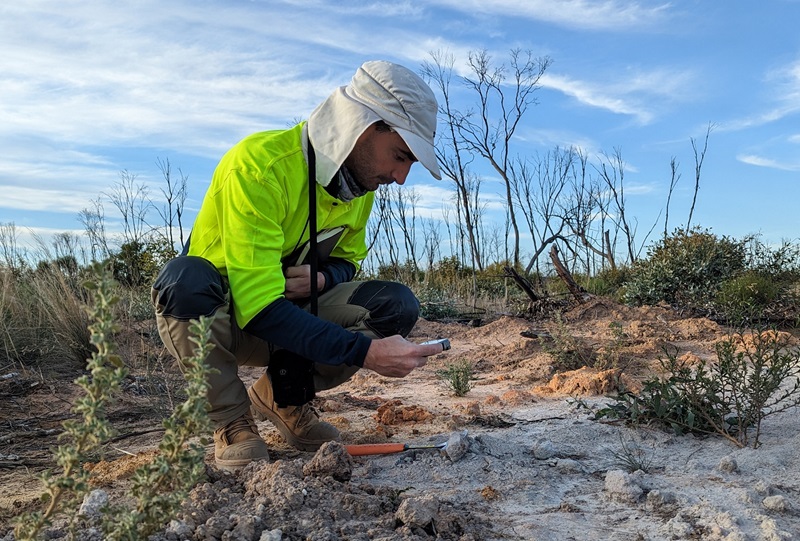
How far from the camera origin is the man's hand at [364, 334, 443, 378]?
2490 mm

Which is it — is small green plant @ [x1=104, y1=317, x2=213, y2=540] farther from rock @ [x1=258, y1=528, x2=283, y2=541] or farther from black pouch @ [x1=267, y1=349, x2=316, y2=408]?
black pouch @ [x1=267, y1=349, x2=316, y2=408]

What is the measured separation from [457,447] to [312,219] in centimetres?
111

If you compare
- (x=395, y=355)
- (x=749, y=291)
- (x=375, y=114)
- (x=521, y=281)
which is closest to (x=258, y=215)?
(x=375, y=114)

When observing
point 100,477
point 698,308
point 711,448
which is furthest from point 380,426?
point 698,308

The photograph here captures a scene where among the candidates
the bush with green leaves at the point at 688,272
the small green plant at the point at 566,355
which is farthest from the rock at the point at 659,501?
the bush with green leaves at the point at 688,272

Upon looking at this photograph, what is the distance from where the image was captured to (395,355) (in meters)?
2.49

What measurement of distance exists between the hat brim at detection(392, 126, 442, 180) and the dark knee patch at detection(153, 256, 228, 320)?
0.93 m

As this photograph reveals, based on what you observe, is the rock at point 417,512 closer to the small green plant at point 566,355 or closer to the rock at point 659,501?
the rock at point 659,501

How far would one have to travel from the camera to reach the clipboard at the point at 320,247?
309 centimetres

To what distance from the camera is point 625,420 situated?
323 centimetres

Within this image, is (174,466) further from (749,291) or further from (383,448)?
(749,291)

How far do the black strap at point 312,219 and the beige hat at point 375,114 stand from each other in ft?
0.14

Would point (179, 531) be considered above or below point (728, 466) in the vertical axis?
above

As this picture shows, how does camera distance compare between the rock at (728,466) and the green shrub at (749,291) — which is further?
the green shrub at (749,291)
